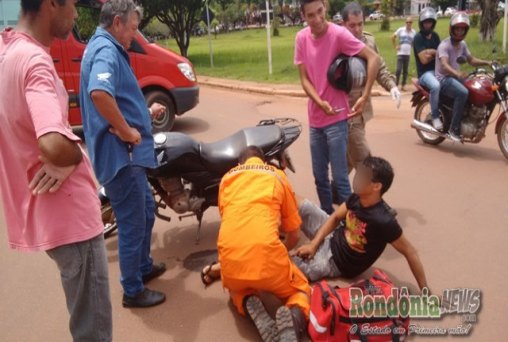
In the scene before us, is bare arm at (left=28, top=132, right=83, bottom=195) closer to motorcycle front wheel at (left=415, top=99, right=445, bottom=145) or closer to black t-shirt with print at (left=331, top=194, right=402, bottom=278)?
black t-shirt with print at (left=331, top=194, right=402, bottom=278)

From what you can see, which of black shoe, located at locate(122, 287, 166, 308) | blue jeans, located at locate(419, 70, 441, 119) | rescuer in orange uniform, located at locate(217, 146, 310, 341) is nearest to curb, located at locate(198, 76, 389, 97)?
blue jeans, located at locate(419, 70, 441, 119)

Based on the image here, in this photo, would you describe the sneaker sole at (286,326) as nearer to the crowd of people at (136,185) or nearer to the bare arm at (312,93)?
the crowd of people at (136,185)

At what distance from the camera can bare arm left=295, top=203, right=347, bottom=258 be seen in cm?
340

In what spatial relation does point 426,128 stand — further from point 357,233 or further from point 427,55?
point 357,233

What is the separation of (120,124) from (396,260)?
7.65 ft

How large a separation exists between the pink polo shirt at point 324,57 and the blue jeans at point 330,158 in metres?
0.07

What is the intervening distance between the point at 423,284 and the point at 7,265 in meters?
3.37

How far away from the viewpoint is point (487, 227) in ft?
13.7

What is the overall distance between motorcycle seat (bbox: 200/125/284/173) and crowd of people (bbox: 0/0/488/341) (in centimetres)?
38

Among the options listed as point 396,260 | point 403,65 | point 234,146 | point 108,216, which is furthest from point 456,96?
point 403,65

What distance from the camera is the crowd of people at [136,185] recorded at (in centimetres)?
182

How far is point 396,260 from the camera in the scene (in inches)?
147

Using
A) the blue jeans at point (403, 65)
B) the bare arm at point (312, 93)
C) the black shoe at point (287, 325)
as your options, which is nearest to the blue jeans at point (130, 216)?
the black shoe at point (287, 325)

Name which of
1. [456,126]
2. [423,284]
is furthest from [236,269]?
[456,126]
